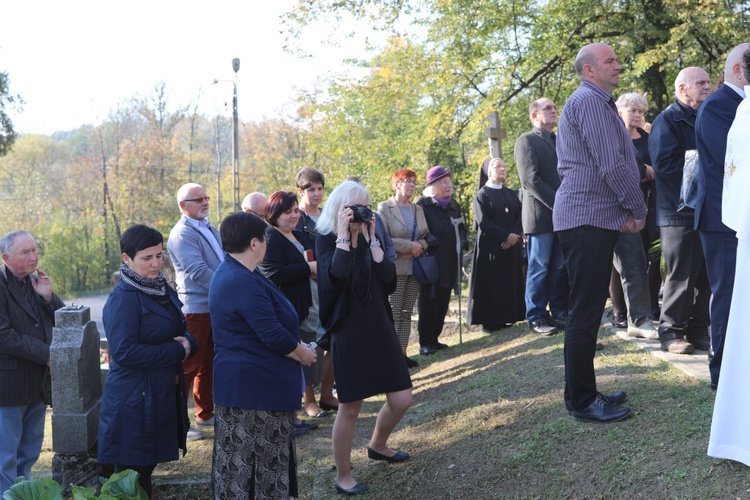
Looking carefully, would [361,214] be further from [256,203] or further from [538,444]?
[256,203]

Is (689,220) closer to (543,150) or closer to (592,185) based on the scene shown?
(592,185)

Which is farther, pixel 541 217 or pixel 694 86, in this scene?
pixel 541 217

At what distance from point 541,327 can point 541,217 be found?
1142 mm

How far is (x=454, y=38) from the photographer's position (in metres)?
15.6

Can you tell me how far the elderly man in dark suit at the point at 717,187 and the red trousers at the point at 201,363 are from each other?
3.70 metres

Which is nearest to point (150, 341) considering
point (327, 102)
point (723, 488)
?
point (723, 488)

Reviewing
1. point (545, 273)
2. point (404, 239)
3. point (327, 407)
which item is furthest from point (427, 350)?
point (327, 407)

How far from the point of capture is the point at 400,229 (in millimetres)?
8281

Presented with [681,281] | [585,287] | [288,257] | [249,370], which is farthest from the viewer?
[288,257]

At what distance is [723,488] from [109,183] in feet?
150

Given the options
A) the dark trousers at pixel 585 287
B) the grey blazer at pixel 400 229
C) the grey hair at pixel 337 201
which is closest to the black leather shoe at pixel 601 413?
the dark trousers at pixel 585 287

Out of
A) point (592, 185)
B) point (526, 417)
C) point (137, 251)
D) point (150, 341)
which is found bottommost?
point (526, 417)

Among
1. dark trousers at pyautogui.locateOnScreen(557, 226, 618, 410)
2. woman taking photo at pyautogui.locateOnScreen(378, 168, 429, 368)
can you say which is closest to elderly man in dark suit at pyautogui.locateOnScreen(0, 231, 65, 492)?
dark trousers at pyautogui.locateOnScreen(557, 226, 618, 410)

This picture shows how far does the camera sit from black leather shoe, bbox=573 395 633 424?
15.5 ft
